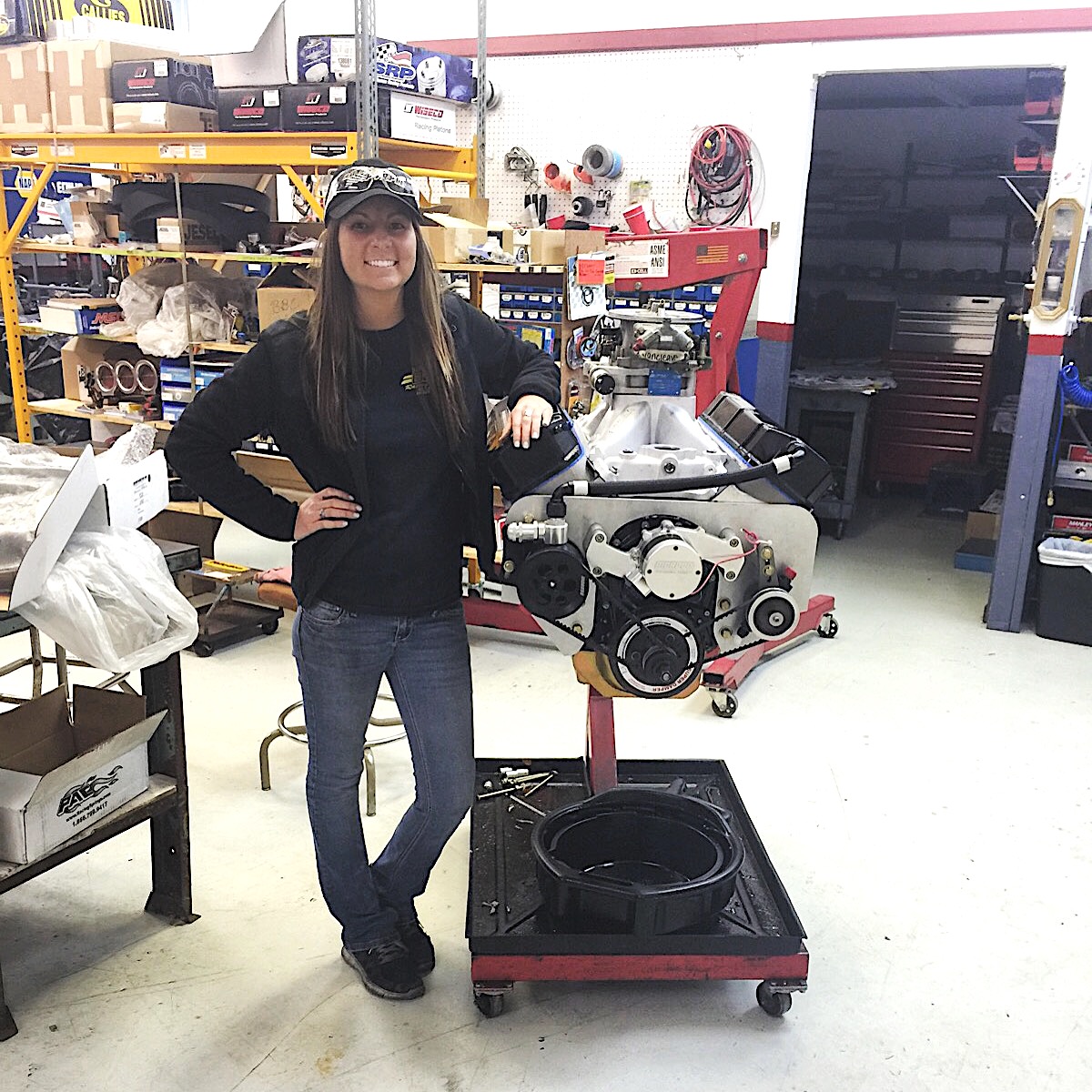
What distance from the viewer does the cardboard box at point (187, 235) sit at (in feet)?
12.6

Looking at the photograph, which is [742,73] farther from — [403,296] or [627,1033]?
[627,1033]

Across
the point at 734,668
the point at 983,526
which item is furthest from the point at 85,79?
the point at 983,526

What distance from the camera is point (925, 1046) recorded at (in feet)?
6.18

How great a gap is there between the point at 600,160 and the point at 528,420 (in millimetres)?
2825

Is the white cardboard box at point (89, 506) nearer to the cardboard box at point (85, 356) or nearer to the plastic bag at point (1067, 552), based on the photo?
the cardboard box at point (85, 356)

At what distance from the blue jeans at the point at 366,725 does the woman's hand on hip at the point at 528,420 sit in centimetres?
35

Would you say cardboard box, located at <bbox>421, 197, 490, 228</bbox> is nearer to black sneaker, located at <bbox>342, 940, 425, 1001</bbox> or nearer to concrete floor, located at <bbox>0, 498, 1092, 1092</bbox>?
concrete floor, located at <bbox>0, 498, 1092, 1092</bbox>

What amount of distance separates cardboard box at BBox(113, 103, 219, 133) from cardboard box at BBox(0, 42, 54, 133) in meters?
0.36

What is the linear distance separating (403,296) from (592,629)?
663 millimetres

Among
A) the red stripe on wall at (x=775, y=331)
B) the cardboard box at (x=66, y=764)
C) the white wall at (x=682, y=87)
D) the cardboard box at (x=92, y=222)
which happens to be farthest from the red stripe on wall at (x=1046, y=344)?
the cardboard box at (x=92, y=222)

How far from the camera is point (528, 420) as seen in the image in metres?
1.76

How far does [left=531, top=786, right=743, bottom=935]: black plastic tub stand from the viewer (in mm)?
1874

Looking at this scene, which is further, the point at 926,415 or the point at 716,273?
the point at 926,415

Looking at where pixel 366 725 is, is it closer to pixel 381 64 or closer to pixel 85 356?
pixel 381 64
